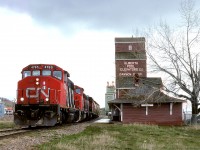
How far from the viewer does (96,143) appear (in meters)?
13.1

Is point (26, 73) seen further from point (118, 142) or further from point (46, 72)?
point (118, 142)

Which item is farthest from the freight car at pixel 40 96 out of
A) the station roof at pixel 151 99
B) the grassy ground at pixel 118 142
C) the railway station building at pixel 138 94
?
the railway station building at pixel 138 94

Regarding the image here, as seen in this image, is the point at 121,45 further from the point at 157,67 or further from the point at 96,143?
the point at 96,143

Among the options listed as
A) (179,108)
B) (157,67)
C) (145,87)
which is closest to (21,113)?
(157,67)

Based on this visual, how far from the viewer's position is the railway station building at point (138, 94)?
35.5m

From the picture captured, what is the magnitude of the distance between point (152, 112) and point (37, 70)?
61.4 feet

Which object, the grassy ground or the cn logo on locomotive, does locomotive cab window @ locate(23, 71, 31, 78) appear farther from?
the grassy ground

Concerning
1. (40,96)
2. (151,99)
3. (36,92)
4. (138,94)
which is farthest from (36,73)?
(138,94)

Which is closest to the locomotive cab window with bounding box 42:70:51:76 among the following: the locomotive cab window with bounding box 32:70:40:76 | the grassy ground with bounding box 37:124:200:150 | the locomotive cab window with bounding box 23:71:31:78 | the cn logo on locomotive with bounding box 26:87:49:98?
the locomotive cab window with bounding box 32:70:40:76

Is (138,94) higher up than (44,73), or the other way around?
(44,73)

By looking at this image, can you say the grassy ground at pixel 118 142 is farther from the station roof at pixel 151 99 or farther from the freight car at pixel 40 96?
the station roof at pixel 151 99

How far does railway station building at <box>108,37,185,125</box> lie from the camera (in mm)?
35500

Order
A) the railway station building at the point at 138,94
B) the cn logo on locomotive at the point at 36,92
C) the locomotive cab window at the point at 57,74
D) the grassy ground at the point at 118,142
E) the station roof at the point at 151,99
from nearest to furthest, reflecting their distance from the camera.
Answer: the grassy ground at the point at 118,142 < the cn logo on locomotive at the point at 36,92 < the locomotive cab window at the point at 57,74 < the station roof at the point at 151,99 < the railway station building at the point at 138,94

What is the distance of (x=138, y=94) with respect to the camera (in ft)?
120
